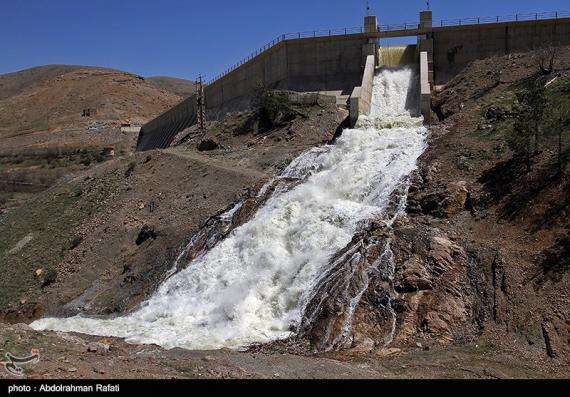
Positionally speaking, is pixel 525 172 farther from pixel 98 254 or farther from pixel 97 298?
pixel 98 254

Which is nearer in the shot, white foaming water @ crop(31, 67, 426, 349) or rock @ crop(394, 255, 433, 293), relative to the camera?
rock @ crop(394, 255, 433, 293)

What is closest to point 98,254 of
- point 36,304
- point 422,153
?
point 36,304

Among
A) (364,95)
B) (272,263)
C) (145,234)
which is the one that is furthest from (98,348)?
(364,95)

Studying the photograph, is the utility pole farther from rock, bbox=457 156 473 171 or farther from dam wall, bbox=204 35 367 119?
rock, bbox=457 156 473 171

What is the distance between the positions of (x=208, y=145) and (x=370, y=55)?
973 centimetres

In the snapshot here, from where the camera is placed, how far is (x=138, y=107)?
8088 cm

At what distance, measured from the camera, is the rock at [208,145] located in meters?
34.1

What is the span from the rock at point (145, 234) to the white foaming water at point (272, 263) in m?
4.58

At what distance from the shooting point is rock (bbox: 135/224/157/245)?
24594 mm

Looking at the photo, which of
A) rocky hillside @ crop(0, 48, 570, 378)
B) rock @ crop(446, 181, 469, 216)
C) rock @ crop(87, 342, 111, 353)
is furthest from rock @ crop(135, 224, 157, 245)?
rock @ crop(446, 181, 469, 216)

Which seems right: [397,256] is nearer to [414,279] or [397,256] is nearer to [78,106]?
[414,279]

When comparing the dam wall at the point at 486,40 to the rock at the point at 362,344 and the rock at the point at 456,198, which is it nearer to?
the rock at the point at 456,198

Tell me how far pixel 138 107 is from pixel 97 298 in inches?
2436

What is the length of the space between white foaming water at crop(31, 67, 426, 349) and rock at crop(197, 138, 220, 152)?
35.1 ft
